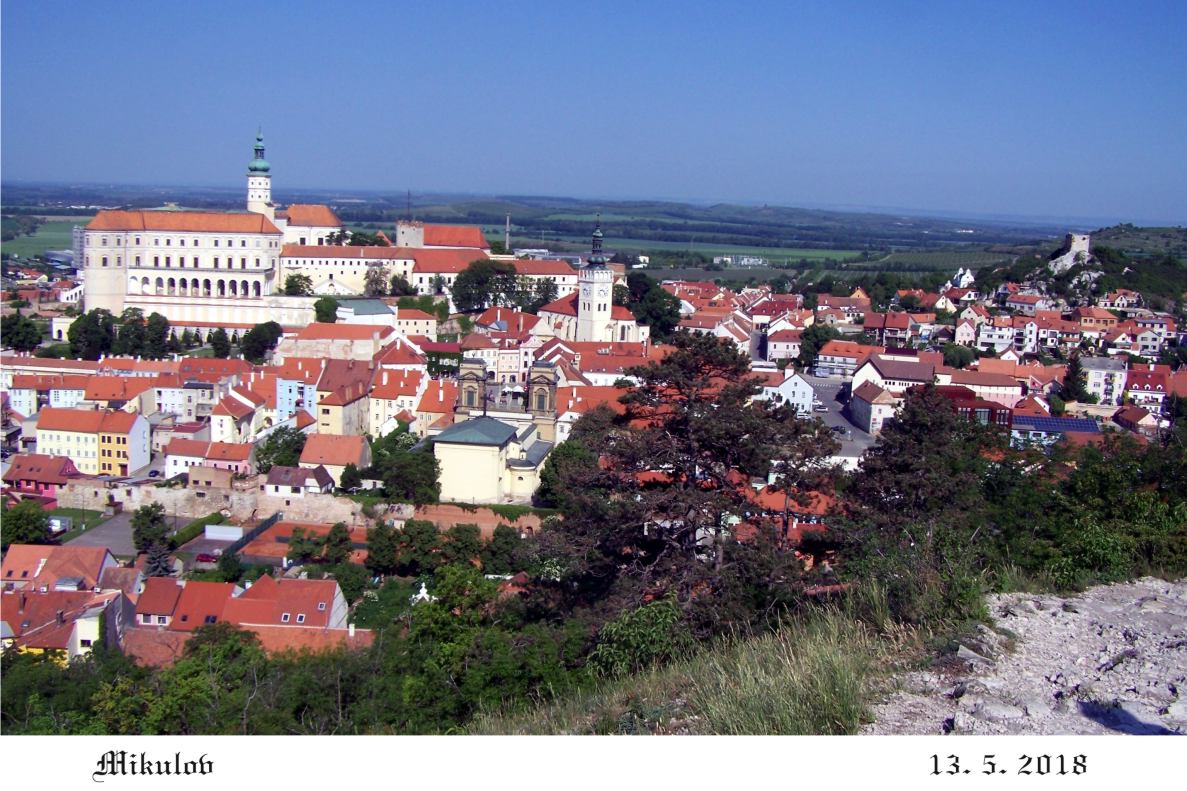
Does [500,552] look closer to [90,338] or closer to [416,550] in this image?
[416,550]

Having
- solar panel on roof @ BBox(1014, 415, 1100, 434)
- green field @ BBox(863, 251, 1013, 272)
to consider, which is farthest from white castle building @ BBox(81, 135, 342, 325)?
green field @ BBox(863, 251, 1013, 272)

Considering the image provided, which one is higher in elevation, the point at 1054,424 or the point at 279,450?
the point at 1054,424

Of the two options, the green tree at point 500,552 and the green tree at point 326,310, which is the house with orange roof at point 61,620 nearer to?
the green tree at point 500,552

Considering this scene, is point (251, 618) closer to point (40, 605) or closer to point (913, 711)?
point (40, 605)

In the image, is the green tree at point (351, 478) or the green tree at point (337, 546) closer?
the green tree at point (337, 546)

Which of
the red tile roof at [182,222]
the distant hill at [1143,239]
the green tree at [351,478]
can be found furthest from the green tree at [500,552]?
the distant hill at [1143,239]

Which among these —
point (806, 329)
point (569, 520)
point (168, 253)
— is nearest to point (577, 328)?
point (806, 329)

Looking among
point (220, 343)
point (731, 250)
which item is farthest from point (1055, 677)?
point (731, 250)
